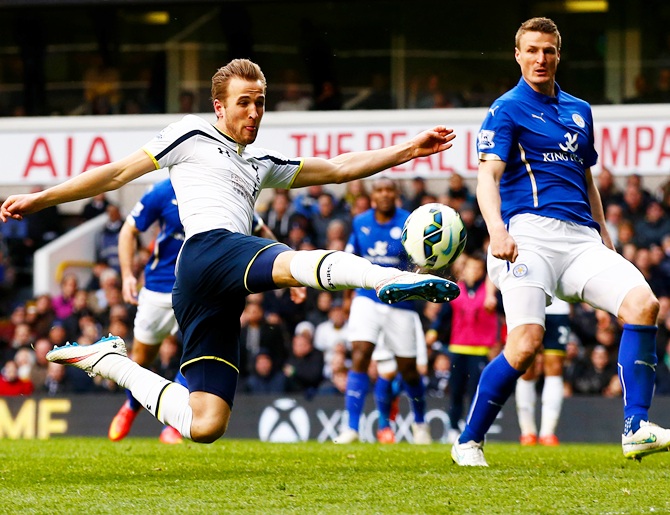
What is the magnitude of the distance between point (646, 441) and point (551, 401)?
17.7 ft

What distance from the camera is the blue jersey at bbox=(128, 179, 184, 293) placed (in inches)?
383

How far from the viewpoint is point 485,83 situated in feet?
60.5

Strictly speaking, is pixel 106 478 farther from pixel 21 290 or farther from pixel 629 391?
pixel 21 290

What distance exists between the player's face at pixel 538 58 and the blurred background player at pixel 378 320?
4340 millimetres

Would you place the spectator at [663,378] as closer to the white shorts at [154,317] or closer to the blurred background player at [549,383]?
the blurred background player at [549,383]

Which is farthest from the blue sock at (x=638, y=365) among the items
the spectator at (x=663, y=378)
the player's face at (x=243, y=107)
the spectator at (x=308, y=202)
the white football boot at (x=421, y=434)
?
the spectator at (x=308, y=202)

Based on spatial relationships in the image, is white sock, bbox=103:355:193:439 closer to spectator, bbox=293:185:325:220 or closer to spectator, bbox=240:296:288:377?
spectator, bbox=240:296:288:377

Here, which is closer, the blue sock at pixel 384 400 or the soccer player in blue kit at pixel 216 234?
the soccer player in blue kit at pixel 216 234

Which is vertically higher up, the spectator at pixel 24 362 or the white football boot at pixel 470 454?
the white football boot at pixel 470 454

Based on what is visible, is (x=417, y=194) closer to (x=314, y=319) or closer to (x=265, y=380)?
(x=314, y=319)

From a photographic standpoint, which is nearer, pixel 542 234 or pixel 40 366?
pixel 542 234

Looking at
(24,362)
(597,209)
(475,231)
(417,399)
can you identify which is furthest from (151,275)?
(475,231)

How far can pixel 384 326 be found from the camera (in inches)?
444

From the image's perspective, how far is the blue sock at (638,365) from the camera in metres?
6.38
